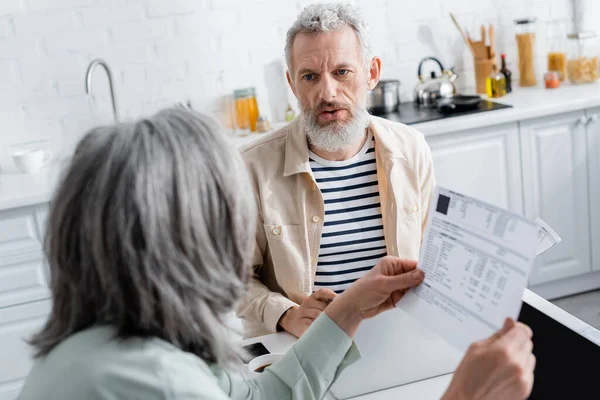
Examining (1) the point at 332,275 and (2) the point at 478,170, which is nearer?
(1) the point at 332,275

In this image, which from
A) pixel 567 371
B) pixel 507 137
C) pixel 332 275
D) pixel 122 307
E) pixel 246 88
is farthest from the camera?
pixel 246 88

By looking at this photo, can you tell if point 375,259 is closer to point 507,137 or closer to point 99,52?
point 507,137

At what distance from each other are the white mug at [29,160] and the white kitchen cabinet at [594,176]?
248cm

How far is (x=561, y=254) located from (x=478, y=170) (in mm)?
593

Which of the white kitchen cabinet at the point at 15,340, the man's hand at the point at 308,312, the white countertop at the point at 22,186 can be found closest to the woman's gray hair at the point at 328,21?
the man's hand at the point at 308,312

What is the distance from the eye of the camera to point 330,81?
6.87 ft

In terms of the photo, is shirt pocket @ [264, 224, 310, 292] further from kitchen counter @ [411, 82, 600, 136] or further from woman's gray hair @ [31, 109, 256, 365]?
kitchen counter @ [411, 82, 600, 136]

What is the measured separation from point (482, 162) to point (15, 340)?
2117mm

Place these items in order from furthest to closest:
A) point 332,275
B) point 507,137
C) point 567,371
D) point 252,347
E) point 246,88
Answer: point 246,88 → point 507,137 → point 332,275 → point 252,347 → point 567,371

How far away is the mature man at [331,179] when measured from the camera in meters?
2.00

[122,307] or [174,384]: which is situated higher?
[122,307]

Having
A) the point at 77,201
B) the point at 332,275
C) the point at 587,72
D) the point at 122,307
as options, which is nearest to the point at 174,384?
the point at 122,307

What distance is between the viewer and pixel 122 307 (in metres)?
0.98

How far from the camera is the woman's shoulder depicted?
961mm
